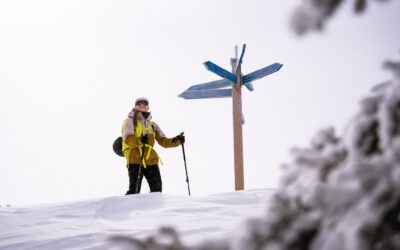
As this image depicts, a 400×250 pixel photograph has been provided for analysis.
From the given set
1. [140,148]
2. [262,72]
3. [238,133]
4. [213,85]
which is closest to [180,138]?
[140,148]

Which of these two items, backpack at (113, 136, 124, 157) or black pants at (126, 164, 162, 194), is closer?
black pants at (126, 164, 162, 194)

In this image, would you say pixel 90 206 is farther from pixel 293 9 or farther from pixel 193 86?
pixel 293 9

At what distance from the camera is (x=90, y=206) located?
4879 millimetres

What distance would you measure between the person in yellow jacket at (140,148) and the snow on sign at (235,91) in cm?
83

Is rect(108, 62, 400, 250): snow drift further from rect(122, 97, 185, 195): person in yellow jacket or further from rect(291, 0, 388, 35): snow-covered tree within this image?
rect(122, 97, 185, 195): person in yellow jacket

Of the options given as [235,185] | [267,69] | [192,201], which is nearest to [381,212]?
[192,201]

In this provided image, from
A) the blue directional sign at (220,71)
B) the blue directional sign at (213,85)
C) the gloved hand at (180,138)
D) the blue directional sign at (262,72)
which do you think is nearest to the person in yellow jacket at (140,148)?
the gloved hand at (180,138)

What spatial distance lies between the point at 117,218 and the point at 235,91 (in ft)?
12.7

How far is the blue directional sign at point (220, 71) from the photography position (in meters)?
6.85

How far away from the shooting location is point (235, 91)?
7.46 meters

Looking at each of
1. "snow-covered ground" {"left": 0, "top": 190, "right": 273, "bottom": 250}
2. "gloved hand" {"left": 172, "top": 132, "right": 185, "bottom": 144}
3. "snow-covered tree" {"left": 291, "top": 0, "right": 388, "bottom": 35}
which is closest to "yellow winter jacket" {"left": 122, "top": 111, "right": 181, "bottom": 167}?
"gloved hand" {"left": 172, "top": 132, "right": 185, "bottom": 144}

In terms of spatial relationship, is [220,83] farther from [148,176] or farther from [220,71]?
[148,176]

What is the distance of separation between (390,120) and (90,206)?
4.45 m

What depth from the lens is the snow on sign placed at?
721cm
